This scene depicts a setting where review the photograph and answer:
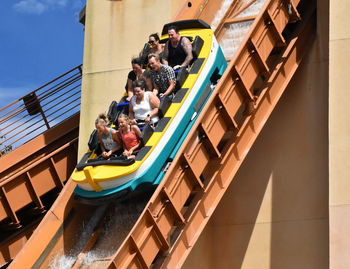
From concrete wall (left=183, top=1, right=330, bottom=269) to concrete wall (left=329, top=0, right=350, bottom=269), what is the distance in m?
0.76

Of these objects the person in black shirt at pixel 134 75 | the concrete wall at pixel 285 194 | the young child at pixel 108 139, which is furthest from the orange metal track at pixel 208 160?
the person in black shirt at pixel 134 75

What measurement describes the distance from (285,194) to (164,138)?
308 cm

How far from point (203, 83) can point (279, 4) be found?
2137 mm

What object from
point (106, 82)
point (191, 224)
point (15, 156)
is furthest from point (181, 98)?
point (15, 156)

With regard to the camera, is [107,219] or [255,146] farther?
Answer: [255,146]

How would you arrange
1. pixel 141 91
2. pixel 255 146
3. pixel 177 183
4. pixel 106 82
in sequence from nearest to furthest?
1. pixel 177 183
2. pixel 141 91
3. pixel 255 146
4. pixel 106 82

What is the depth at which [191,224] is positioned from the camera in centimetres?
1623

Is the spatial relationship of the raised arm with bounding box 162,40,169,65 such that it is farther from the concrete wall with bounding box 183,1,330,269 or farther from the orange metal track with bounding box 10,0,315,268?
the concrete wall with bounding box 183,1,330,269

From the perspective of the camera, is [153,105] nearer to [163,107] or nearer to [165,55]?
[163,107]

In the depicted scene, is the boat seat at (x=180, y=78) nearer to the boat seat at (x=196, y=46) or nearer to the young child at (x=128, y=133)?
the boat seat at (x=196, y=46)

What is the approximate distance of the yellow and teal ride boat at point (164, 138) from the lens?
51.2ft

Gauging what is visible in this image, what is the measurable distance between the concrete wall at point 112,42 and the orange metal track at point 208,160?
3.04 m

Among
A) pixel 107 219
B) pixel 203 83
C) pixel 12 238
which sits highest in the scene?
pixel 203 83

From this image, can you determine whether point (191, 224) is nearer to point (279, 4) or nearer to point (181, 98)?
point (181, 98)
